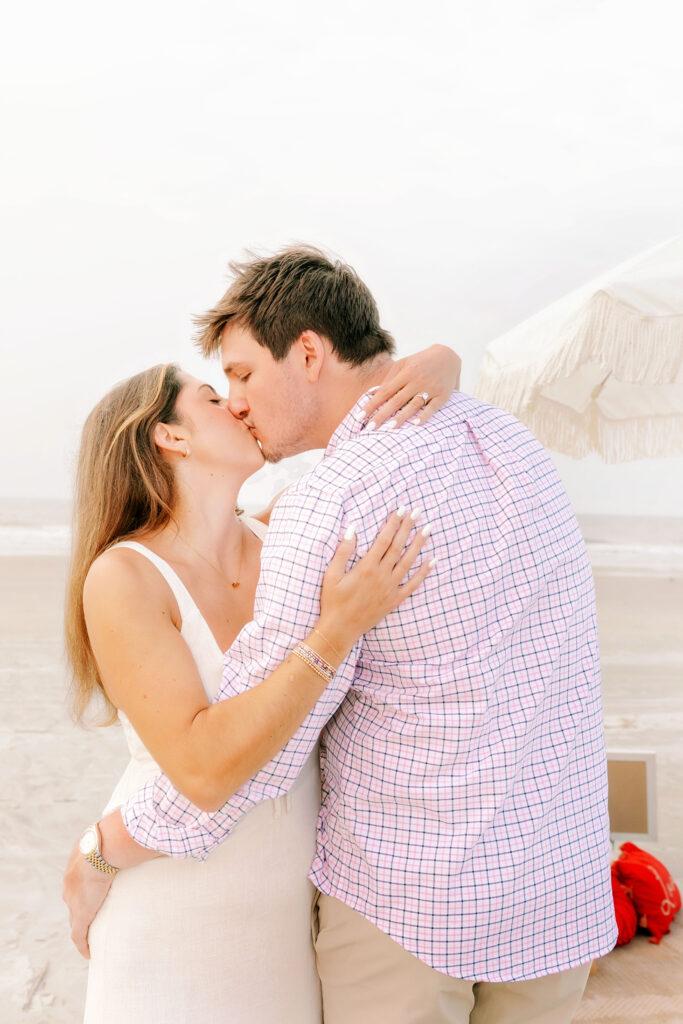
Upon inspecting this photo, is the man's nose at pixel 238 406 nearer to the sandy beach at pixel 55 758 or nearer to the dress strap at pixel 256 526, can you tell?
the dress strap at pixel 256 526

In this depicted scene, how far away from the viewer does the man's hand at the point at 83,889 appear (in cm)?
150

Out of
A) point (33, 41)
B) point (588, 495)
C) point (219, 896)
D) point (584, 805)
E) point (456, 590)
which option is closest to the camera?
point (456, 590)

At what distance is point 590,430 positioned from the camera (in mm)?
3824

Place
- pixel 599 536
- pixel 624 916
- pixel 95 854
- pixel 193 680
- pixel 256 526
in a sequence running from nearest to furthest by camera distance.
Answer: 1. pixel 193 680
2. pixel 95 854
3. pixel 256 526
4. pixel 624 916
5. pixel 599 536

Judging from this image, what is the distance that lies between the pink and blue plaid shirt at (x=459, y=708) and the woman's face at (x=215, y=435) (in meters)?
0.40

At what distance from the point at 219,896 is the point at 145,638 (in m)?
0.46

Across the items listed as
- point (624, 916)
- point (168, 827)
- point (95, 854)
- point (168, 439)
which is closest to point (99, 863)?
point (95, 854)

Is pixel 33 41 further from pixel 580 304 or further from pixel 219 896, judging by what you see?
pixel 219 896

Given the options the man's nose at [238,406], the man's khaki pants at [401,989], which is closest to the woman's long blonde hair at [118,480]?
the man's nose at [238,406]

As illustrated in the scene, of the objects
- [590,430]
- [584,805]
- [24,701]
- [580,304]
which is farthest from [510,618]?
[24,701]

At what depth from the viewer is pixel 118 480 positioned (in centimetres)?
170

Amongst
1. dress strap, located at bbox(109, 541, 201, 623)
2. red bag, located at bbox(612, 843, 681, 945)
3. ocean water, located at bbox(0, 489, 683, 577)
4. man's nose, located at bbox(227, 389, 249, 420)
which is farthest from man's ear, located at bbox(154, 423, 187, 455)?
ocean water, located at bbox(0, 489, 683, 577)

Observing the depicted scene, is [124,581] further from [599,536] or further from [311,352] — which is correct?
[599,536]

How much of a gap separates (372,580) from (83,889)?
791 mm
